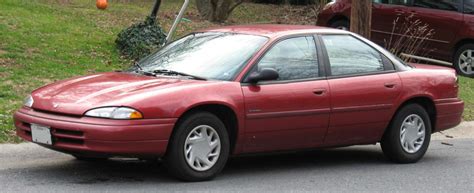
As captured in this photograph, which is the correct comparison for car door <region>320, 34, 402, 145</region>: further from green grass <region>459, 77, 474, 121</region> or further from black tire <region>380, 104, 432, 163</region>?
green grass <region>459, 77, 474, 121</region>

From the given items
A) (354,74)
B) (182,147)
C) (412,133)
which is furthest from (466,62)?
(182,147)

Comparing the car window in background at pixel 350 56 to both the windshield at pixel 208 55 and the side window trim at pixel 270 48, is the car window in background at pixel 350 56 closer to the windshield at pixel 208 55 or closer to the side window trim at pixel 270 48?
the side window trim at pixel 270 48

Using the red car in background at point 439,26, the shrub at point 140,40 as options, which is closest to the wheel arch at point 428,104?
the shrub at point 140,40

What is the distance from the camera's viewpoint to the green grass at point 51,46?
10.0 metres

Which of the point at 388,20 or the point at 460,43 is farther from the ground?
the point at 388,20

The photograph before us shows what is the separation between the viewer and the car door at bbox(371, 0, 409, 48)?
14734 mm

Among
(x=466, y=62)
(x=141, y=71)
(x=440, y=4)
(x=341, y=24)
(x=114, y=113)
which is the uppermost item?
(x=141, y=71)

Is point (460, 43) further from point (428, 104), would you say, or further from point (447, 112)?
point (428, 104)

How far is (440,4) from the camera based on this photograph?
1445 centimetres

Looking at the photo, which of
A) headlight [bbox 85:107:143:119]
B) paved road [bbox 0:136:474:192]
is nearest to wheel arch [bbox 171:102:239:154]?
paved road [bbox 0:136:474:192]

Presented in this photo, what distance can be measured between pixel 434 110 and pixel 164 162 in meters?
3.20

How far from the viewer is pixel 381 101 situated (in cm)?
752

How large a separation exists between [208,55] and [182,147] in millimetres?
1133

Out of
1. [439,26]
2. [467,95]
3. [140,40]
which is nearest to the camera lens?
[467,95]
